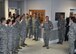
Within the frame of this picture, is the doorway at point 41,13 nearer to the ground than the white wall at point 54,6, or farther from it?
nearer to the ground

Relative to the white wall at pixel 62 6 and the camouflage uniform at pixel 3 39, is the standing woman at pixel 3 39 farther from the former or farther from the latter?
the white wall at pixel 62 6

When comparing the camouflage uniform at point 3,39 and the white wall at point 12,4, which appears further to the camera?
the white wall at point 12,4

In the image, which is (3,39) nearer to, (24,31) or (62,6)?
(24,31)

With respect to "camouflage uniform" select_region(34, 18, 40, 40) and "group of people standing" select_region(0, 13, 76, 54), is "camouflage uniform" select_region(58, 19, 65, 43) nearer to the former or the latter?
"group of people standing" select_region(0, 13, 76, 54)

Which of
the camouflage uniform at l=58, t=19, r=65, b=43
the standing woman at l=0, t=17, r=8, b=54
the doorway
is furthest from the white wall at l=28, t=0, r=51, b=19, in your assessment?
the standing woman at l=0, t=17, r=8, b=54

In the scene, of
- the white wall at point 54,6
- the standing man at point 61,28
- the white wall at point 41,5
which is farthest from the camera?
the white wall at point 41,5

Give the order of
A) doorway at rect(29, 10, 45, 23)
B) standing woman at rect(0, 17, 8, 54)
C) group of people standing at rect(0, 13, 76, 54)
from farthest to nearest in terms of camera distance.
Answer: doorway at rect(29, 10, 45, 23) → group of people standing at rect(0, 13, 76, 54) → standing woman at rect(0, 17, 8, 54)

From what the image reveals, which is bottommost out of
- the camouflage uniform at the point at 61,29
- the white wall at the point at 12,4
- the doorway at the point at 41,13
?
the camouflage uniform at the point at 61,29

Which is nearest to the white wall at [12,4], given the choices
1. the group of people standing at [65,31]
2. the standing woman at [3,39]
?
the group of people standing at [65,31]

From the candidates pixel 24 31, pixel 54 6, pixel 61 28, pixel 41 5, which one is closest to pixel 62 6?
pixel 54 6

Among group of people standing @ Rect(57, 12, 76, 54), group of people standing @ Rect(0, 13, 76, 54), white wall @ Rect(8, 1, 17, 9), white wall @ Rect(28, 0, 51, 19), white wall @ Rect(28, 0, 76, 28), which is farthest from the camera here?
white wall @ Rect(8, 1, 17, 9)

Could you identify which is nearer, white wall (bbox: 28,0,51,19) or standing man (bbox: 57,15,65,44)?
standing man (bbox: 57,15,65,44)

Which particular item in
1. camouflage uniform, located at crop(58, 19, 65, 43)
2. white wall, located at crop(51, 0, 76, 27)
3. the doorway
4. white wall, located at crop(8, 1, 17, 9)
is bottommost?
camouflage uniform, located at crop(58, 19, 65, 43)

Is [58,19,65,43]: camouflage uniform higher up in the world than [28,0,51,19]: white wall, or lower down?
lower down
